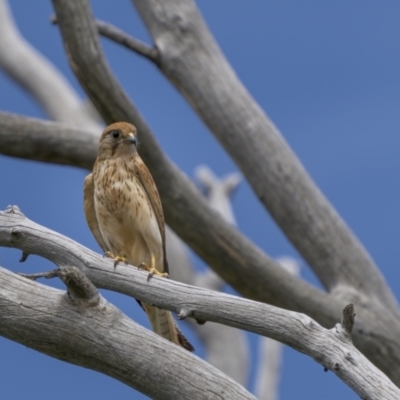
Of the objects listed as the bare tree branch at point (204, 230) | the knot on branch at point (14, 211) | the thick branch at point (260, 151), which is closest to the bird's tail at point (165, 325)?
the knot on branch at point (14, 211)

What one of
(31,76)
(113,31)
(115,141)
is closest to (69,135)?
(113,31)

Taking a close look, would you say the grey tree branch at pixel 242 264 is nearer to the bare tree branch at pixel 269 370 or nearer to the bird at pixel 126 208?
the bird at pixel 126 208

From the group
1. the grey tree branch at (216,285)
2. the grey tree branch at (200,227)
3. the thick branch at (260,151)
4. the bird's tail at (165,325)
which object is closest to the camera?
the bird's tail at (165,325)

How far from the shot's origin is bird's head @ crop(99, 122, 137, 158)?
510 cm

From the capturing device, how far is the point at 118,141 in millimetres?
5113

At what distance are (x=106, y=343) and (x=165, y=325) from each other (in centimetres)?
96

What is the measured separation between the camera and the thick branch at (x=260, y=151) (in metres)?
6.66

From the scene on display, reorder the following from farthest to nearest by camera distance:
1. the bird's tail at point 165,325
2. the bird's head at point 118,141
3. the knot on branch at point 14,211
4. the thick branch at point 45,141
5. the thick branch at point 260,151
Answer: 1. the thick branch at point 260,151
2. the thick branch at point 45,141
3. the bird's head at point 118,141
4. the bird's tail at point 165,325
5. the knot on branch at point 14,211

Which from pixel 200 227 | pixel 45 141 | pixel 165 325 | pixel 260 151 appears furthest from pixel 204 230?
pixel 165 325

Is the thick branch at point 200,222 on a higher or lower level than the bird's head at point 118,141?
higher

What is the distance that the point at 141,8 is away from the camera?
7.00 metres

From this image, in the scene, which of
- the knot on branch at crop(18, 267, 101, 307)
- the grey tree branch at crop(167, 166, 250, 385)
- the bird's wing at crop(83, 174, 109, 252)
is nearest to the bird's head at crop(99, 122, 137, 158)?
the bird's wing at crop(83, 174, 109, 252)

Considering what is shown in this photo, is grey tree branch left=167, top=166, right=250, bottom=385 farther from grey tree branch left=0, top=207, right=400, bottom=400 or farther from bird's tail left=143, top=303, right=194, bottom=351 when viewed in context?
grey tree branch left=0, top=207, right=400, bottom=400

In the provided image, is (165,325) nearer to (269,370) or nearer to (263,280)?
(263,280)
